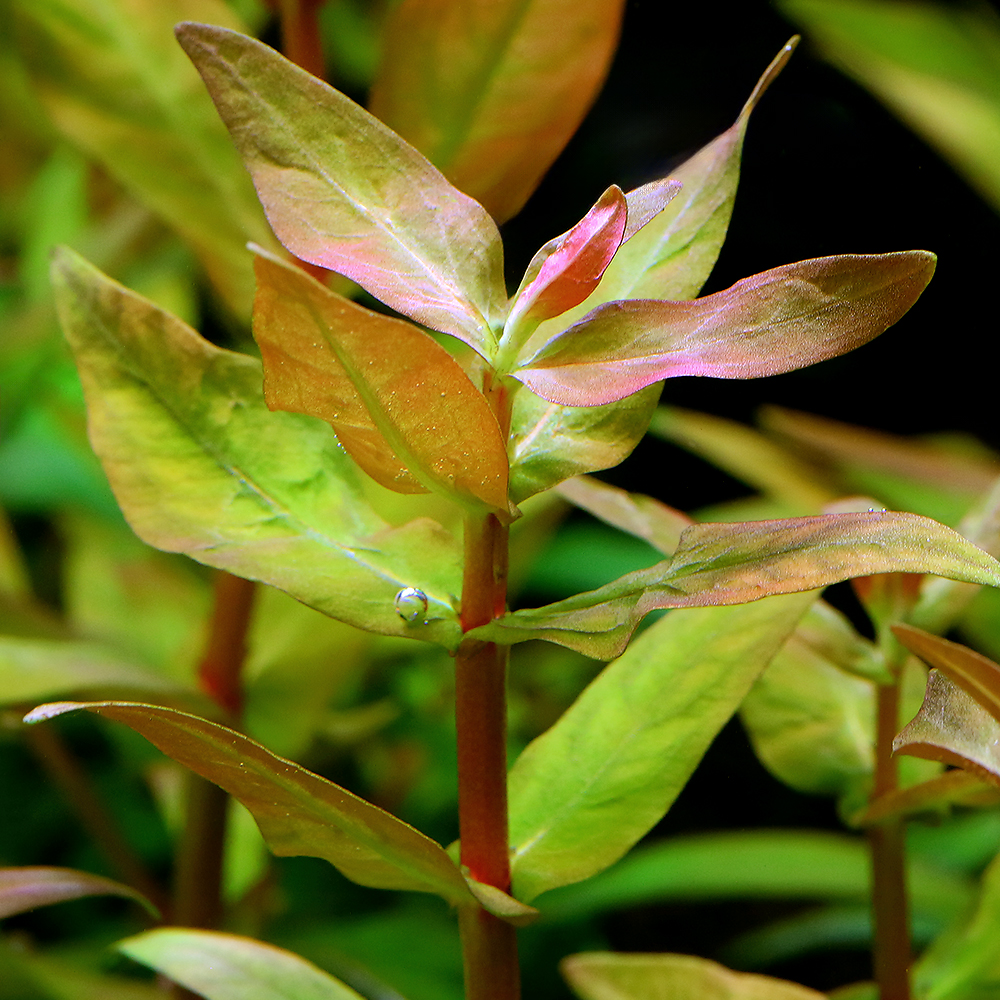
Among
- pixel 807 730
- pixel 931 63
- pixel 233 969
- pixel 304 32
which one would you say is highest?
pixel 931 63

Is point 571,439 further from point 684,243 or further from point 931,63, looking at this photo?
point 931,63

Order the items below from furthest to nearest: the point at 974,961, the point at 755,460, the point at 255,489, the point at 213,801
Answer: the point at 755,460
the point at 213,801
the point at 974,961
the point at 255,489

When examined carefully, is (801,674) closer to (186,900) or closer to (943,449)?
(186,900)

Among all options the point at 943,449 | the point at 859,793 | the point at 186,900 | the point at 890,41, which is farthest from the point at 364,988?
the point at 890,41

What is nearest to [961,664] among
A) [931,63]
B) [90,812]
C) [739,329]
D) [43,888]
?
[739,329]

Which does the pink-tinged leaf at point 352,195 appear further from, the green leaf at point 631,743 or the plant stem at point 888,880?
the plant stem at point 888,880

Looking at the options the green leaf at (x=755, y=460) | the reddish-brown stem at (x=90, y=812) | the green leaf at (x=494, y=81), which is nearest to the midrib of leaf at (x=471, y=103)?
the green leaf at (x=494, y=81)

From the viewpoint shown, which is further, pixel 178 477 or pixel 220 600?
pixel 220 600
